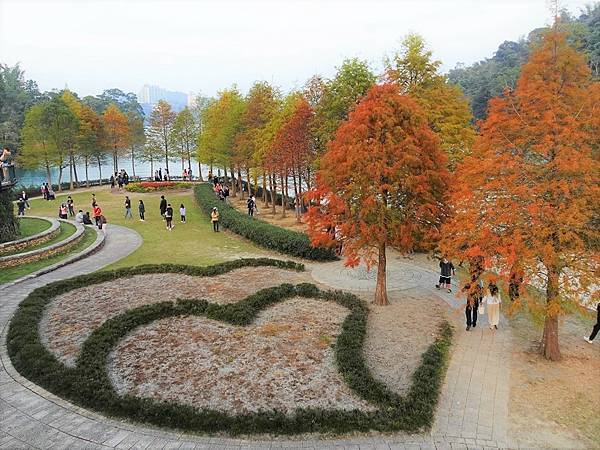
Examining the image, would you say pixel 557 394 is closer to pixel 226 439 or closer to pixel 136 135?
pixel 226 439

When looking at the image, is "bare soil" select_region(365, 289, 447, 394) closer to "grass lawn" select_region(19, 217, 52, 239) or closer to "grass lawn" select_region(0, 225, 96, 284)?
"grass lawn" select_region(0, 225, 96, 284)

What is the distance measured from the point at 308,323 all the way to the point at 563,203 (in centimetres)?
740

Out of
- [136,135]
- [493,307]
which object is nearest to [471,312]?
[493,307]

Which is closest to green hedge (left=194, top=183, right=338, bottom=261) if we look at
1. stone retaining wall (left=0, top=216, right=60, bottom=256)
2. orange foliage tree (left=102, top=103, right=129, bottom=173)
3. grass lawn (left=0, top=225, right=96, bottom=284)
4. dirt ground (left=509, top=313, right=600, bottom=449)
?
grass lawn (left=0, top=225, right=96, bottom=284)

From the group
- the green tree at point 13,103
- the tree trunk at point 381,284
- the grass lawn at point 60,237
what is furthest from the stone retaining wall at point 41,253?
the green tree at point 13,103

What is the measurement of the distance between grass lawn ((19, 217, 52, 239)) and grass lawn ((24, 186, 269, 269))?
435 cm

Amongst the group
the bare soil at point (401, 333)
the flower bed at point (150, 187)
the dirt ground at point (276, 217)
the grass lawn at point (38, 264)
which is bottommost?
the bare soil at point (401, 333)

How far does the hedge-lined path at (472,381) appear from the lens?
8508mm

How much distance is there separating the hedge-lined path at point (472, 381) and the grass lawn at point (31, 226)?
50.9ft

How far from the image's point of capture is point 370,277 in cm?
1823

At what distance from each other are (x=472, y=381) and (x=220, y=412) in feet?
19.1

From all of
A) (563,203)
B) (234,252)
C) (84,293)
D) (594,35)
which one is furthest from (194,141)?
(594,35)

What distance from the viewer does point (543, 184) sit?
10.2 meters

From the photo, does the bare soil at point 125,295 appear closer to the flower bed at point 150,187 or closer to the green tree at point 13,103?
the flower bed at point 150,187
